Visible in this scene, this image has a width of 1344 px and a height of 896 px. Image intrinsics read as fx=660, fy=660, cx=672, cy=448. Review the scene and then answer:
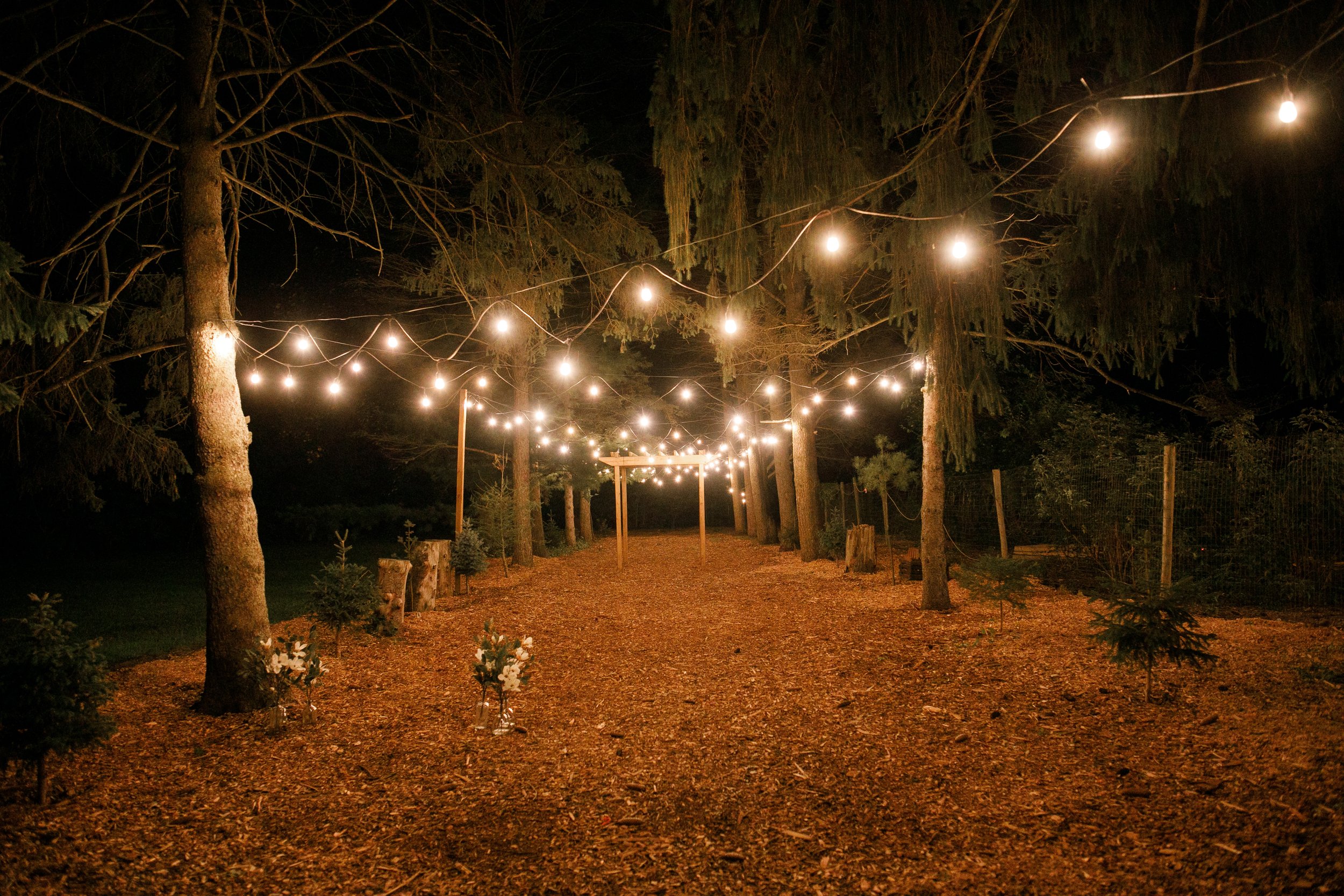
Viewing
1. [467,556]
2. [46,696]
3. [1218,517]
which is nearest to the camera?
[46,696]

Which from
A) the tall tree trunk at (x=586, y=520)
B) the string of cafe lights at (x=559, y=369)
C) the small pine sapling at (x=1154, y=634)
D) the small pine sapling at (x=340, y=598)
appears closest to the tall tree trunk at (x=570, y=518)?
the tall tree trunk at (x=586, y=520)

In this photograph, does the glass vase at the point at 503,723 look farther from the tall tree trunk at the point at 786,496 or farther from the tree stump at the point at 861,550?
the tall tree trunk at the point at 786,496

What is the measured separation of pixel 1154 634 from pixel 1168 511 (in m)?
3.67

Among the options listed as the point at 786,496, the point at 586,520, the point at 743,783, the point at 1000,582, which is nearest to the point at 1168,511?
the point at 1000,582

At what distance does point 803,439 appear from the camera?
1251 cm

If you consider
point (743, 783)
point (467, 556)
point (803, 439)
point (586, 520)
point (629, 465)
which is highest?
point (803, 439)

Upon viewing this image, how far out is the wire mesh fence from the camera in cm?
709

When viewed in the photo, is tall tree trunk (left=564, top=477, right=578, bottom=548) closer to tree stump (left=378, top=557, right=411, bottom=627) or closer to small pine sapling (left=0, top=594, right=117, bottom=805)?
tree stump (left=378, top=557, right=411, bottom=627)

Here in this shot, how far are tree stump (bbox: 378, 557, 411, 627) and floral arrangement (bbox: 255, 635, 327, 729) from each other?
2316 millimetres

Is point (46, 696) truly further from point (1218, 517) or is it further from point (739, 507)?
point (739, 507)

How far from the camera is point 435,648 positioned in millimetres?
6469

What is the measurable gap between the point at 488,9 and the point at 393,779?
499 inches

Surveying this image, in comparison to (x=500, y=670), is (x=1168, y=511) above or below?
above

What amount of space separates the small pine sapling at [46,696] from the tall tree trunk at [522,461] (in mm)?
9316
